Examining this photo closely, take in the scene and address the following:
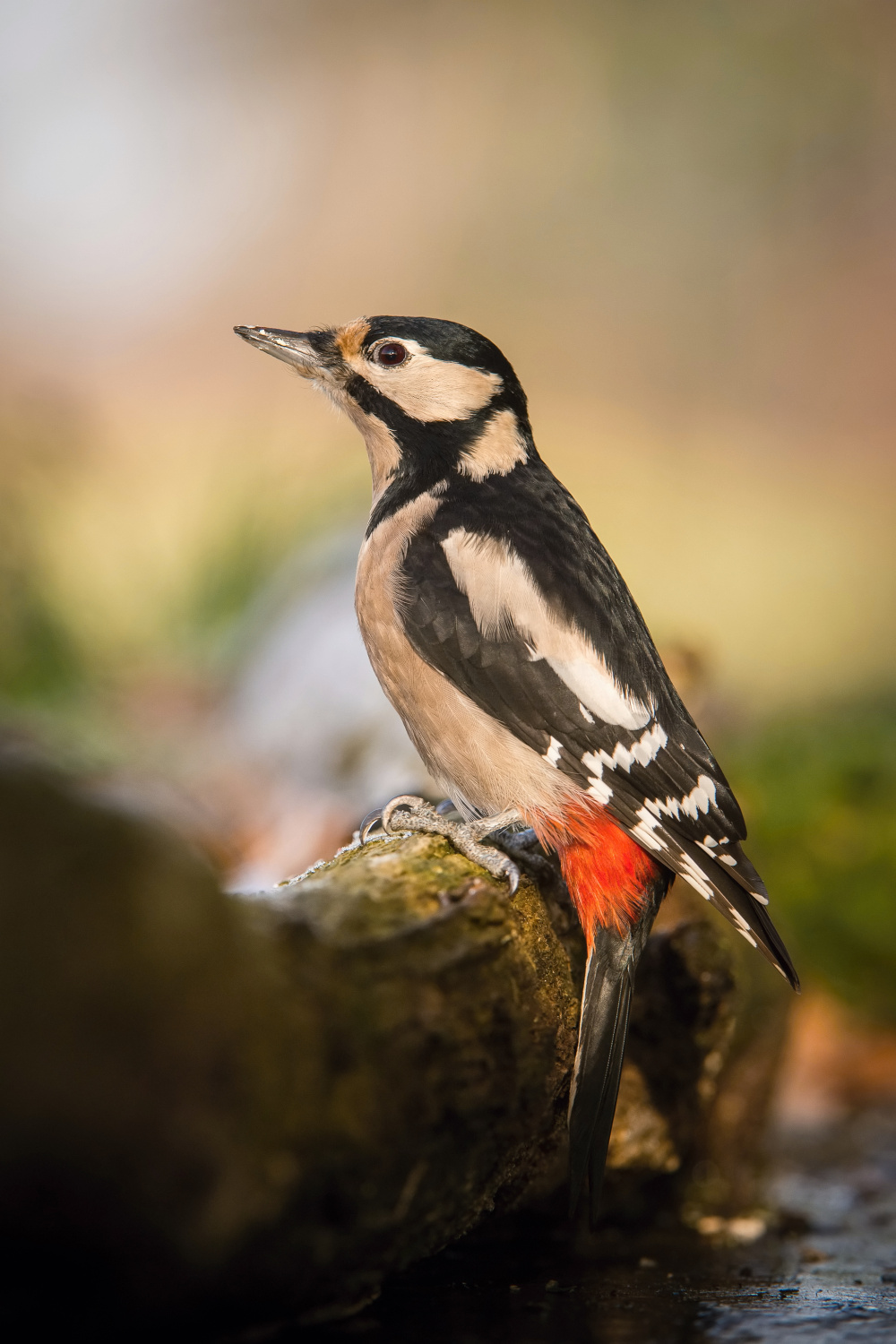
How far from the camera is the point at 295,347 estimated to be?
9.32 ft

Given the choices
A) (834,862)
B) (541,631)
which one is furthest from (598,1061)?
(834,862)

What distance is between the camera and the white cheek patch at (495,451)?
270 centimetres

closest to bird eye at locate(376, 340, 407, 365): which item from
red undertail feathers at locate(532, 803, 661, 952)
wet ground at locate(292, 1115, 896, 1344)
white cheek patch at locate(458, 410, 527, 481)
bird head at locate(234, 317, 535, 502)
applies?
bird head at locate(234, 317, 535, 502)

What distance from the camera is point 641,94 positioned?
13.2 meters

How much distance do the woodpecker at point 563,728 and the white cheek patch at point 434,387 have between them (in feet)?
0.72

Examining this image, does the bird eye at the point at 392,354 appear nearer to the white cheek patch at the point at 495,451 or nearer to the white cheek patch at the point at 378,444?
the white cheek patch at the point at 378,444

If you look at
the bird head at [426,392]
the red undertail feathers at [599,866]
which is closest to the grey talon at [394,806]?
the red undertail feathers at [599,866]

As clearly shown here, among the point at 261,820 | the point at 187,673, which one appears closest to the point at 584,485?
the point at 187,673

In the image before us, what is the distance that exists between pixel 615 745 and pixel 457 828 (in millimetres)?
371

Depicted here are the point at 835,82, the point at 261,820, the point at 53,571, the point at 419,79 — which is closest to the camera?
the point at 261,820

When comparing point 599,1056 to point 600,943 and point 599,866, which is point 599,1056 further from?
point 599,866

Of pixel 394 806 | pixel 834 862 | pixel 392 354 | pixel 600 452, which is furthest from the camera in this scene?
pixel 600 452

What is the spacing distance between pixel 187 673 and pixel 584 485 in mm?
5432

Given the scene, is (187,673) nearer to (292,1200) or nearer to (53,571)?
(53,571)
